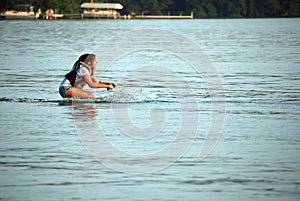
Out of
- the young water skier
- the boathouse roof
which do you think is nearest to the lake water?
the young water skier

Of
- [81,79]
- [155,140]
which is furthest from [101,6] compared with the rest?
[155,140]

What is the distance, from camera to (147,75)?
3005cm

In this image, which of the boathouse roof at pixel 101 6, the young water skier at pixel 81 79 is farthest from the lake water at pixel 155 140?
the boathouse roof at pixel 101 6

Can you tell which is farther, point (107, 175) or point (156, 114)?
point (156, 114)

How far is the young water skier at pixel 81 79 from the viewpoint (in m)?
20.6

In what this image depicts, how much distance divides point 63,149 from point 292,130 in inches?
162

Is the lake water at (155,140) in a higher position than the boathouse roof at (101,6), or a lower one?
higher

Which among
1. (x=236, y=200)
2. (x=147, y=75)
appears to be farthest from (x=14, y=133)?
(x=147, y=75)

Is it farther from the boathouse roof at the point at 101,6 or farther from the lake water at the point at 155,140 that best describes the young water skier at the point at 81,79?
the boathouse roof at the point at 101,6

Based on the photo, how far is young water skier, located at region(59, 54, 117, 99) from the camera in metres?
20.6

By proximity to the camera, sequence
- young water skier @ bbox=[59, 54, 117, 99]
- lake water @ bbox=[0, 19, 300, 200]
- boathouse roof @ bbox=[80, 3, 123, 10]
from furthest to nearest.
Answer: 1. boathouse roof @ bbox=[80, 3, 123, 10]
2. young water skier @ bbox=[59, 54, 117, 99]
3. lake water @ bbox=[0, 19, 300, 200]

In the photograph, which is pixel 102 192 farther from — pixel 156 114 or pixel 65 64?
pixel 65 64

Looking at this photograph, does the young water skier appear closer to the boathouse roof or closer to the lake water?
the lake water

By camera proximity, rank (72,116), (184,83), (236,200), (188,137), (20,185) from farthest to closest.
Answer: (184,83)
(72,116)
(188,137)
(20,185)
(236,200)
